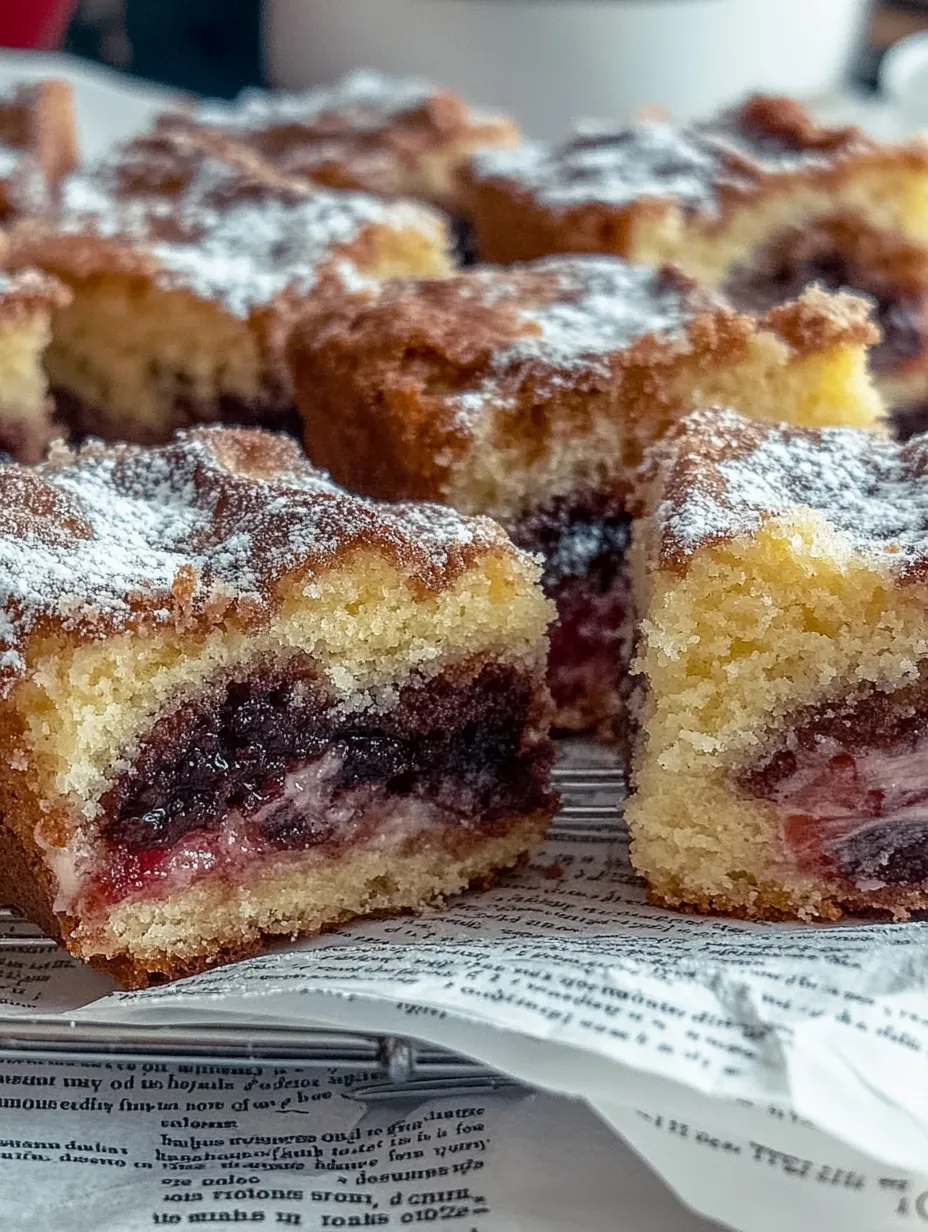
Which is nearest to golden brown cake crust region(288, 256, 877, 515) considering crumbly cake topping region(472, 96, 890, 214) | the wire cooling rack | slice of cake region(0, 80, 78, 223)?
crumbly cake topping region(472, 96, 890, 214)

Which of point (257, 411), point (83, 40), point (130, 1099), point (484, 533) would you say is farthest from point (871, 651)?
point (83, 40)

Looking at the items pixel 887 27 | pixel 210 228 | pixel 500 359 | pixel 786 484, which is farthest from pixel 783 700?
pixel 887 27

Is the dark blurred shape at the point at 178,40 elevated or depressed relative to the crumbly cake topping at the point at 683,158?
depressed

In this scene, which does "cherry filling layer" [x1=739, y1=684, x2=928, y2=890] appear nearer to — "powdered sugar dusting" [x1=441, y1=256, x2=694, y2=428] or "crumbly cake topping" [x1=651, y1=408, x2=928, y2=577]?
"crumbly cake topping" [x1=651, y1=408, x2=928, y2=577]

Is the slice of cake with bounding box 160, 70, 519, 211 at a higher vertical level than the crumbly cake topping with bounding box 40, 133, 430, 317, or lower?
higher

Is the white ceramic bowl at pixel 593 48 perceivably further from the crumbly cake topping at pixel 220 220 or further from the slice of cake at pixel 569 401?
the slice of cake at pixel 569 401

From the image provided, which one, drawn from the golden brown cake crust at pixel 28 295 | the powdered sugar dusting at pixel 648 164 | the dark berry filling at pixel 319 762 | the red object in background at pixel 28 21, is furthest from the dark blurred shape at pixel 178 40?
the dark berry filling at pixel 319 762
